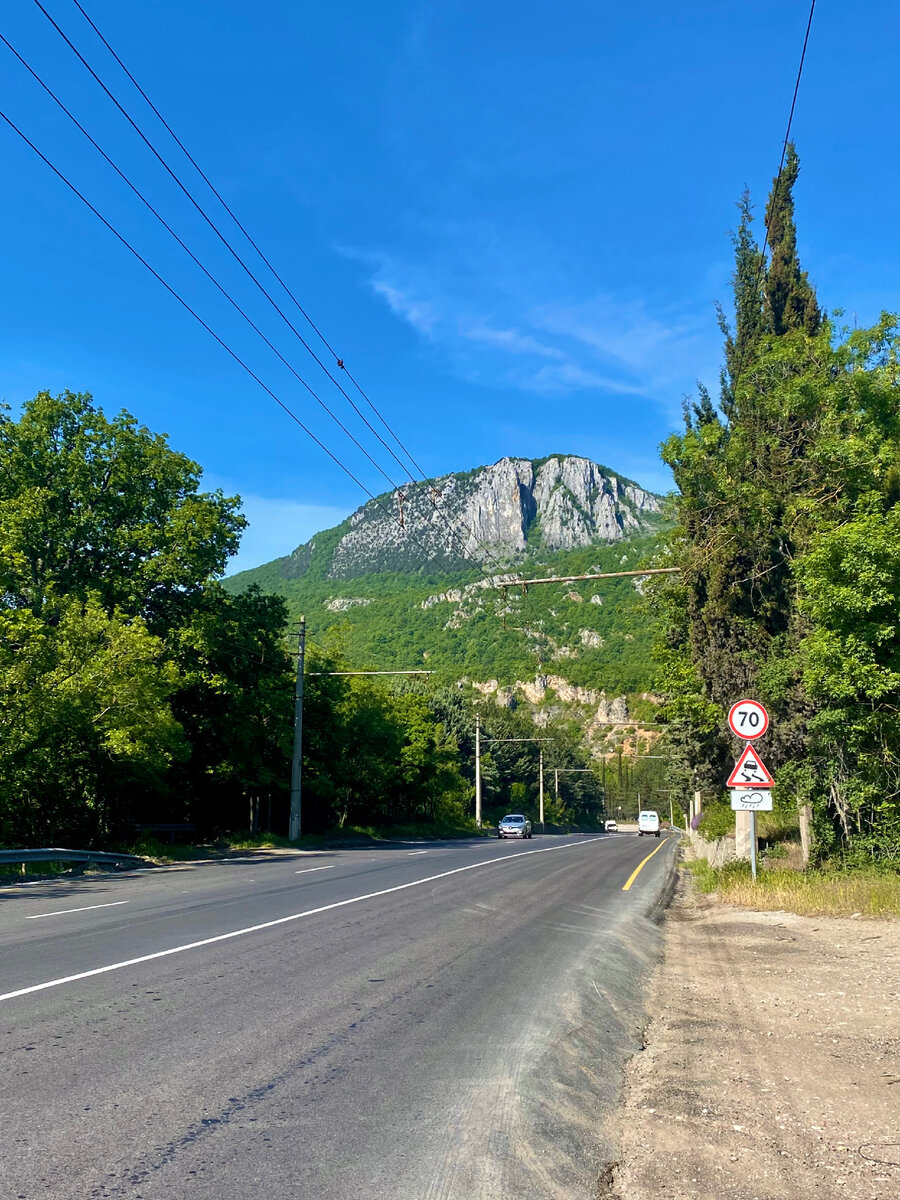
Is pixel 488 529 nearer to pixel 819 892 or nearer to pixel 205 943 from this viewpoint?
pixel 819 892

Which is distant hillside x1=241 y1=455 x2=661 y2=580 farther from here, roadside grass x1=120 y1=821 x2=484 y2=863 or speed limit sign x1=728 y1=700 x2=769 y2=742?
speed limit sign x1=728 y1=700 x2=769 y2=742

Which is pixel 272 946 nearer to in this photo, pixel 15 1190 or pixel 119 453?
pixel 15 1190

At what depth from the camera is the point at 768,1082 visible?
5.63 m

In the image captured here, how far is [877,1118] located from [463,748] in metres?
81.3

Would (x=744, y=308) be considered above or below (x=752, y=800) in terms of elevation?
above

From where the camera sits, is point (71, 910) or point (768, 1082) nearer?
point (768, 1082)

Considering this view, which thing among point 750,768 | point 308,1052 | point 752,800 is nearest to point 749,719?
point 750,768


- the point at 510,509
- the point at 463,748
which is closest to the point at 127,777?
the point at 463,748

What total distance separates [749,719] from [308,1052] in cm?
1040

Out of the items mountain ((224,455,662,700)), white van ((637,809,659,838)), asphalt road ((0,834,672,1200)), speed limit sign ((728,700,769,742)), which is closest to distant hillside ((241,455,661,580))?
mountain ((224,455,662,700))

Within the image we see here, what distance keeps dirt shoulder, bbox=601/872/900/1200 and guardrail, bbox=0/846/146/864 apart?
16310 millimetres

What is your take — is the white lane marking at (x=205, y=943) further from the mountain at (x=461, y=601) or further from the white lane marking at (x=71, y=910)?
the mountain at (x=461, y=601)

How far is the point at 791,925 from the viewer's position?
1245 centimetres

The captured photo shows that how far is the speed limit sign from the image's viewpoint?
47.5ft
